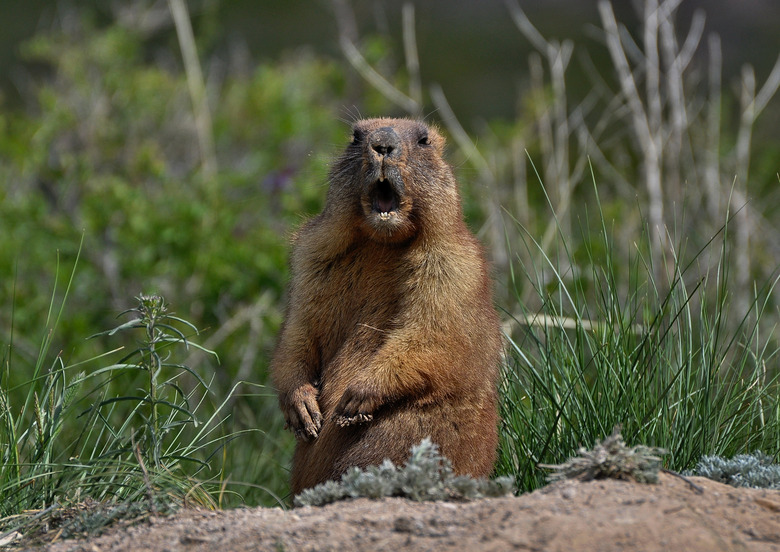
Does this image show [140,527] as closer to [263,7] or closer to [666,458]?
[666,458]

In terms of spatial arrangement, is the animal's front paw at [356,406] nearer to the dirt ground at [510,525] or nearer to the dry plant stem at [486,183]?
the dirt ground at [510,525]

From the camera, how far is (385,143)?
3836mm

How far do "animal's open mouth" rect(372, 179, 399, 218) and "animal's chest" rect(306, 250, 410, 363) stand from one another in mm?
216

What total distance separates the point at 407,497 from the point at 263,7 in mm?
15117

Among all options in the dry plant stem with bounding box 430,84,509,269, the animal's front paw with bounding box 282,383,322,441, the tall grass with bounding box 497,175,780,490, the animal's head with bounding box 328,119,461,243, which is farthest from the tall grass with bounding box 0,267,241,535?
the dry plant stem with bounding box 430,84,509,269

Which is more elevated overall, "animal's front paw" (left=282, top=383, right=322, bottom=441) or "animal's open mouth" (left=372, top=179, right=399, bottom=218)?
"animal's open mouth" (left=372, top=179, right=399, bottom=218)

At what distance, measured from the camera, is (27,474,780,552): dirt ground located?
2705 mm

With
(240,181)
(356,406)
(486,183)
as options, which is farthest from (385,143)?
(240,181)

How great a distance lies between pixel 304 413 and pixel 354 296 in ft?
1.72

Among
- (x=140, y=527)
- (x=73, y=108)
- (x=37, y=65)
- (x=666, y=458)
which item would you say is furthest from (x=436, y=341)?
(x=37, y=65)

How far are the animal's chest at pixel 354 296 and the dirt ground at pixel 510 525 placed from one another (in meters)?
1.00

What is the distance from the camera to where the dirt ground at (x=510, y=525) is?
2.71m

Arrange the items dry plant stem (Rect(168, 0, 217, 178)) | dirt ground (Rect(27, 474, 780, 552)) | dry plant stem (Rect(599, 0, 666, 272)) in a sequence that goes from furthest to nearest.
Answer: dry plant stem (Rect(168, 0, 217, 178))
dry plant stem (Rect(599, 0, 666, 272))
dirt ground (Rect(27, 474, 780, 552))

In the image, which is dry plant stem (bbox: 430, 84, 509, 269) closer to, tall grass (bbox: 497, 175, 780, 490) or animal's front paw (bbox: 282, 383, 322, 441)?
tall grass (bbox: 497, 175, 780, 490)
